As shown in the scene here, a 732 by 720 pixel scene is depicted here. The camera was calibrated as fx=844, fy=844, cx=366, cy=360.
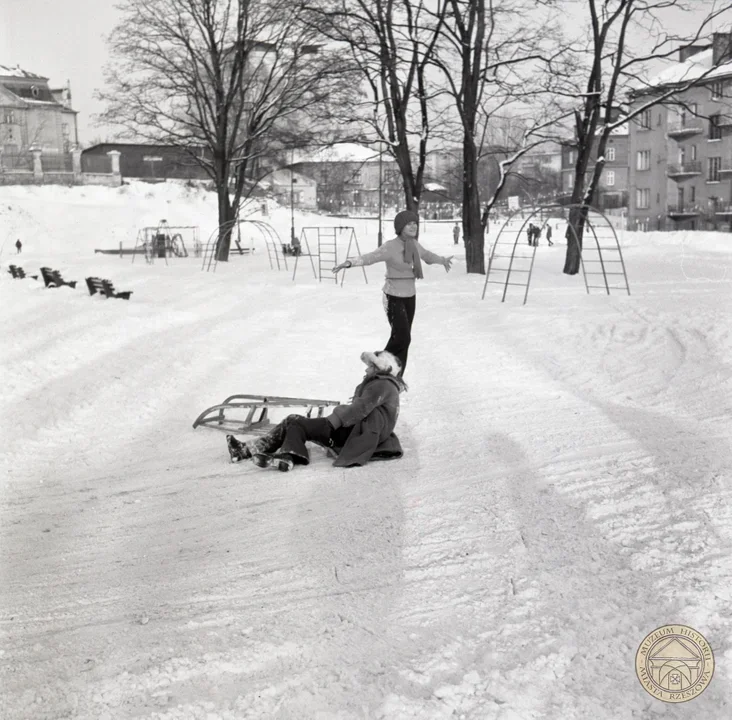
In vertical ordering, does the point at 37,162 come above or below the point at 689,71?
below

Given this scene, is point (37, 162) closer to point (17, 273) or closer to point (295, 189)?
point (17, 273)

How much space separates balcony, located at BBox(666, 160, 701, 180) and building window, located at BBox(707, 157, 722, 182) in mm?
142

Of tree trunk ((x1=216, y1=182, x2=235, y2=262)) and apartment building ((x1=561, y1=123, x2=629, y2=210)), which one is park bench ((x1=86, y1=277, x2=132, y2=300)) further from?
tree trunk ((x1=216, y1=182, x2=235, y2=262))

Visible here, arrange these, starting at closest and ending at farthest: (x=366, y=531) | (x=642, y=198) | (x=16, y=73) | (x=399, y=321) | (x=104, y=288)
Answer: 1. (x=16, y=73)
2. (x=366, y=531)
3. (x=399, y=321)
4. (x=104, y=288)
5. (x=642, y=198)

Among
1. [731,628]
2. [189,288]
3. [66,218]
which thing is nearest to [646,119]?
[189,288]

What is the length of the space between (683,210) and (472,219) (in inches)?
227

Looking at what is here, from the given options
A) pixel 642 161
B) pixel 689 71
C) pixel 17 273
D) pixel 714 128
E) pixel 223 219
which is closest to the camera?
pixel 714 128

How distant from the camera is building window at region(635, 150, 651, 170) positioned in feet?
42.2

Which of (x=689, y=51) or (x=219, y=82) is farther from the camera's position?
(x=219, y=82)

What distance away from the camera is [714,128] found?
9.34 m

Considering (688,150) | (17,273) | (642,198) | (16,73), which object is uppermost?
(688,150)

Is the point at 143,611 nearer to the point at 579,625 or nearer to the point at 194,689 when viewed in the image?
the point at 194,689

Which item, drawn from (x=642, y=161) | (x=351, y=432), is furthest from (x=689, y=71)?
(x=351, y=432)

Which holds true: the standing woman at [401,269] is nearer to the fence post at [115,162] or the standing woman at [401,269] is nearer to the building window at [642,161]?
the building window at [642,161]
